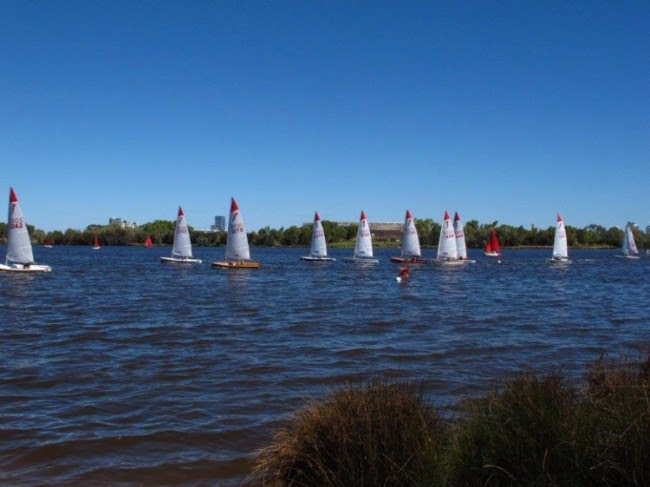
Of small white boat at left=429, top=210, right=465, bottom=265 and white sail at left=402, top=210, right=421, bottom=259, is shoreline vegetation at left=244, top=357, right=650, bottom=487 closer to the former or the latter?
white sail at left=402, top=210, right=421, bottom=259

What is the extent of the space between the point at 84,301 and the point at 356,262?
50.5m

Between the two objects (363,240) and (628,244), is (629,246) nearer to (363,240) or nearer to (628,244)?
(628,244)

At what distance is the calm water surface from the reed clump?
1.52m

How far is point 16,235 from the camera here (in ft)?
149

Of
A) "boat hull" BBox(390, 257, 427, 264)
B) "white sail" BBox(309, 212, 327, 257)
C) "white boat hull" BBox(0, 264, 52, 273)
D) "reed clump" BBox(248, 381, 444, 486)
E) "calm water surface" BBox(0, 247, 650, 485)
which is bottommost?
"calm water surface" BBox(0, 247, 650, 485)

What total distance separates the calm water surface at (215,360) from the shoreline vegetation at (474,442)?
6.16 feet

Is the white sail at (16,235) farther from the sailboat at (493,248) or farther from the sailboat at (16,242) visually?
the sailboat at (493,248)

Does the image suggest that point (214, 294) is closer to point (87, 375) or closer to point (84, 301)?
point (84, 301)

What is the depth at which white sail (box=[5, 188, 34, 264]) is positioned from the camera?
45.1 meters

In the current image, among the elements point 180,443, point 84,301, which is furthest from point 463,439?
point 84,301

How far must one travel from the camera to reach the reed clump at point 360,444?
213 inches

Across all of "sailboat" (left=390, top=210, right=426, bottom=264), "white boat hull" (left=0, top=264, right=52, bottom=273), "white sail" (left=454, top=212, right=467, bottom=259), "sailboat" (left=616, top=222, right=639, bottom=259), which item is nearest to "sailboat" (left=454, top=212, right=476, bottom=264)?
"white sail" (left=454, top=212, right=467, bottom=259)

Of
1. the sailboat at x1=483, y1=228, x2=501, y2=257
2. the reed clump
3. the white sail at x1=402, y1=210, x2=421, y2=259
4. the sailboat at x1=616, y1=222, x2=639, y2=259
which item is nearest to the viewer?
the reed clump

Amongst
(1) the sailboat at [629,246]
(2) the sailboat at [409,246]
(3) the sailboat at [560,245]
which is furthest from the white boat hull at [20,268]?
(1) the sailboat at [629,246]
